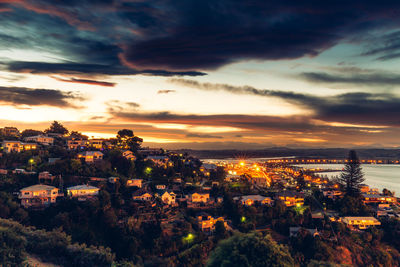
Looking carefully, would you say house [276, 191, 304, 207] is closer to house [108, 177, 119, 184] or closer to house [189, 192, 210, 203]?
house [189, 192, 210, 203]

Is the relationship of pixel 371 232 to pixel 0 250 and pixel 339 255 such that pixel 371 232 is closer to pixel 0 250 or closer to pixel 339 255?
pixel 339 255

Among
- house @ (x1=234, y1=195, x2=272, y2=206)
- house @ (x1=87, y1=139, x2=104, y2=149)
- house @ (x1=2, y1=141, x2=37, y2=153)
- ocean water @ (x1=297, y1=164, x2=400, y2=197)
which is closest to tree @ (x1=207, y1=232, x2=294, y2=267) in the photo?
house @ (x1=234, y1=195, x2=272, y2=206)

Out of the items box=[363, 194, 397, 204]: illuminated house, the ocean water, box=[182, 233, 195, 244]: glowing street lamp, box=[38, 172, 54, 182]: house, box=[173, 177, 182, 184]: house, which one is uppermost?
box=[38, 172, 54, 182]: house

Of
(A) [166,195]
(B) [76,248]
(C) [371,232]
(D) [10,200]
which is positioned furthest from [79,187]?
(C) [371,232]

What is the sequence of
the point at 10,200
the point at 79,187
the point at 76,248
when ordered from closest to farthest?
the point at 76,248, the point at 10,200, the point at 79,187

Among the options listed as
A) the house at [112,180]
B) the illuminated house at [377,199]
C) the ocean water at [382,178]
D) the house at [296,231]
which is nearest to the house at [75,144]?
the house at [112,180]

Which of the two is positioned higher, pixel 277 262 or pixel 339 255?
pixel 277 262
